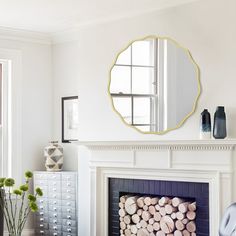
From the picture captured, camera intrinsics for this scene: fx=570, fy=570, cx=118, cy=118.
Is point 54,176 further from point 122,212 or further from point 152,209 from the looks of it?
point 152,209

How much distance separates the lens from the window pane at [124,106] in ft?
18.7

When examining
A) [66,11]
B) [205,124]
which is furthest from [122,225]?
[66,11]

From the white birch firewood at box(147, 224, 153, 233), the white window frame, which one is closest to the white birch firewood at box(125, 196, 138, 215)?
the white birch firewood at box(147, 224, 153, 233)

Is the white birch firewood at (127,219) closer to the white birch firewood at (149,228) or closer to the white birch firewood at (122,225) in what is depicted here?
the white birch firewood at (122,225)

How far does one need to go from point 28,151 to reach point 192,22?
2.70 m

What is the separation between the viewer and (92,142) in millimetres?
5848

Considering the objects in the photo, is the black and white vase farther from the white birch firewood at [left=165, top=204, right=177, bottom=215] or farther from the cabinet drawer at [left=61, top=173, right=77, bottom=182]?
the cabinet drawer at [left=61, top=173, right=77, bottom=182]

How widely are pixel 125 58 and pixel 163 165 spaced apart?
3.89 feet

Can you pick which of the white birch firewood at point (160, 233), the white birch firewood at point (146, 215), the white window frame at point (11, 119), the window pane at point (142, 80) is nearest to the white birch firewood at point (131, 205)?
the white birch firewood at point (146, 215)

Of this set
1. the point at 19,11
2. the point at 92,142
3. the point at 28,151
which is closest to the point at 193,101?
the point at 92,142

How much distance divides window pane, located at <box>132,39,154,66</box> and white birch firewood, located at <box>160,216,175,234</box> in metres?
1.48

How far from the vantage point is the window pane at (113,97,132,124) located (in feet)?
18.7

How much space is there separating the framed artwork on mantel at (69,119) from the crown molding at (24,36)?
2.49 ft

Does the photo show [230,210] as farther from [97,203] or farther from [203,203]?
[97,203]
